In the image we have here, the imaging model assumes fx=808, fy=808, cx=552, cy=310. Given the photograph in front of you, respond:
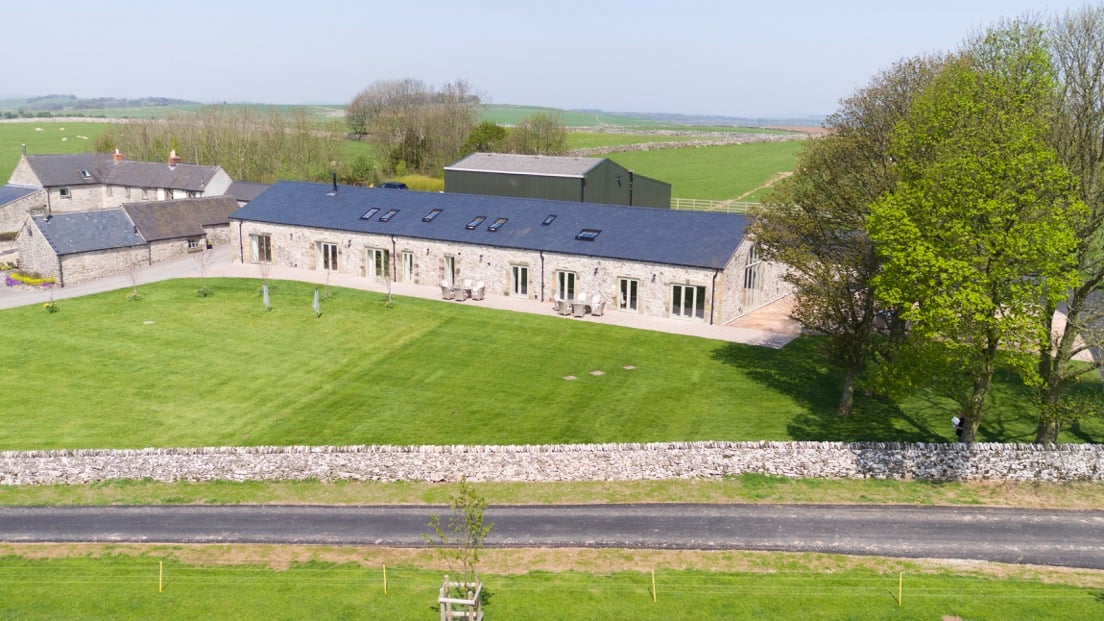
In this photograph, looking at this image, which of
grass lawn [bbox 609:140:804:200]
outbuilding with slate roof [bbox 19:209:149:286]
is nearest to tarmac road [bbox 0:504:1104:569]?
outbuilding with slate roof [bbox 19:209:149:286]

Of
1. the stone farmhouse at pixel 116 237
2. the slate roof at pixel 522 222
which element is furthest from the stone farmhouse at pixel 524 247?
the stone farmhouse at pixel 116 237

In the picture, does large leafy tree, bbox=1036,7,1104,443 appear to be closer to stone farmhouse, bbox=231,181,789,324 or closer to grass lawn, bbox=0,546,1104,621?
grass lawn, bbox=0,546,1104,621

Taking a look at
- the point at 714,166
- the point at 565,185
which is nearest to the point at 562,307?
the point at 565,185

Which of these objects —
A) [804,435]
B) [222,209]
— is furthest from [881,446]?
[222,209]

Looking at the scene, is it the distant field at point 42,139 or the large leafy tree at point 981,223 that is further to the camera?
the distant field at point 42,139

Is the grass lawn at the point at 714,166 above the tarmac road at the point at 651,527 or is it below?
above

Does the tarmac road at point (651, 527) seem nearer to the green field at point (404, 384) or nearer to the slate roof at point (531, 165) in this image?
the green field at point (404, 384)
